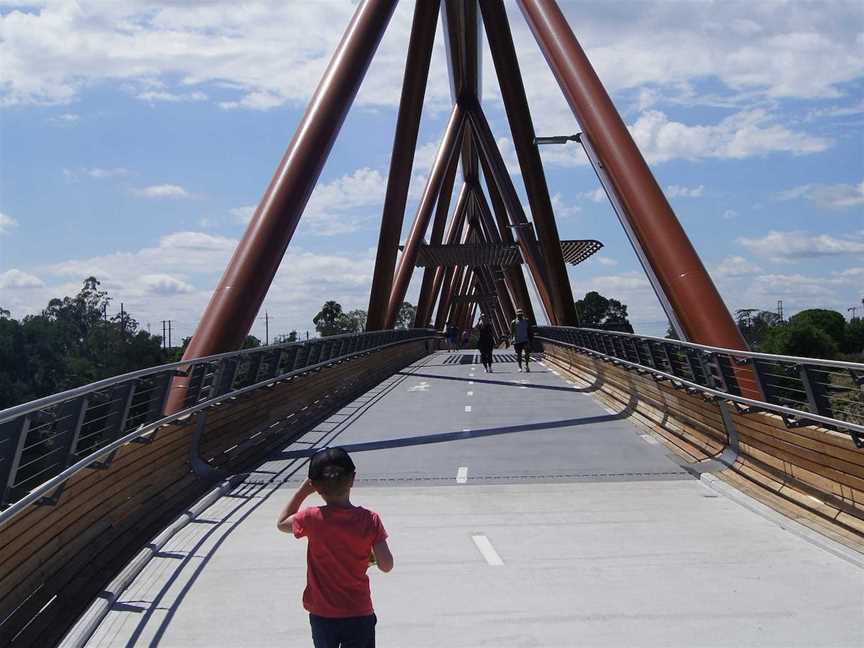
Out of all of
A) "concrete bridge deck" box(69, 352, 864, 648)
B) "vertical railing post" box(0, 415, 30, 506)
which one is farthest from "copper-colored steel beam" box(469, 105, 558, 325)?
"vertical railing post" box(0, 415, 30, 506)

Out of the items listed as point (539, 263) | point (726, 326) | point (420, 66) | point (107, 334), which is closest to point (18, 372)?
point (107, 334)

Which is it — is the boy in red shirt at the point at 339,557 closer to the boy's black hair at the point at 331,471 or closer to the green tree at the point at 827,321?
the boy's black hair at the point at 331,471

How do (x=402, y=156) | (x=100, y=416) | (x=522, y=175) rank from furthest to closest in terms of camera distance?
(x=522, y=175), (x=402, y=156), (x=100, y=416)

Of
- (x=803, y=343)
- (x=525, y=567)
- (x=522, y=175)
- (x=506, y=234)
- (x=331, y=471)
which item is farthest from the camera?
(x=803, y=343)

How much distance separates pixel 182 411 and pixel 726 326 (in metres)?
10.9

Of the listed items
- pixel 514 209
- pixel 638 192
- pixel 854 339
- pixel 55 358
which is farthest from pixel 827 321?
pixel 638 192

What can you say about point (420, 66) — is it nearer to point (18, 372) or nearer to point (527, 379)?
point (527, 379)

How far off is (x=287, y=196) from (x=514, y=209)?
1476 inches

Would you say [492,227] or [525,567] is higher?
[492,227]

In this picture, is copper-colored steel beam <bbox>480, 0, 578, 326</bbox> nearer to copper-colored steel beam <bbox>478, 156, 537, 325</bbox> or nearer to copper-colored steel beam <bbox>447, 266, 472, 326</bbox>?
copper-colored steel beam <bbox>478, 156, 537, 325</bbox>

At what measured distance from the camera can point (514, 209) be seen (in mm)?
58812

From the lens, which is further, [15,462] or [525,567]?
[525,567]

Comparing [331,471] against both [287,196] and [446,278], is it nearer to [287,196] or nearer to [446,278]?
[287,196]

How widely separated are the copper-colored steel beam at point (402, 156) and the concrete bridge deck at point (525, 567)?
971 inches
